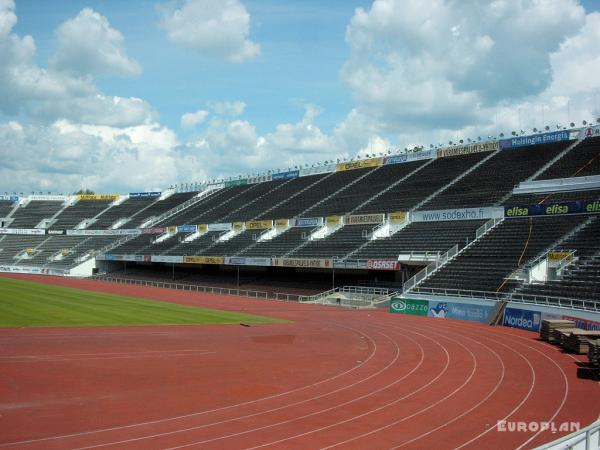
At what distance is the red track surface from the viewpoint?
11773 millimetres

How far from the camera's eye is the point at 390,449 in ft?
36.4

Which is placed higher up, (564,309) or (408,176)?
(408,176)

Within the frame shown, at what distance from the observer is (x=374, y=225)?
2106 inches

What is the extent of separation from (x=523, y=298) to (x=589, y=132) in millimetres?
29760

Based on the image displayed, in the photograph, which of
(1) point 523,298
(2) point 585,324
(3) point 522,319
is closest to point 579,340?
(2) point 585,324

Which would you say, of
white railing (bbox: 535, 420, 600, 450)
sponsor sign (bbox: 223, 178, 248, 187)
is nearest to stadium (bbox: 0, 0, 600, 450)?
white railing (bbox: 535, 420, 600, 450)

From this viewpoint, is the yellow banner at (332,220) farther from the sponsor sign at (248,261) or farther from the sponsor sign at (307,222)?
the sponsor sign at (248,261)

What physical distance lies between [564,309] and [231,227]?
46545 mm

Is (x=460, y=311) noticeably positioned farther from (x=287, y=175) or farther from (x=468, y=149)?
(x=287, y=175)

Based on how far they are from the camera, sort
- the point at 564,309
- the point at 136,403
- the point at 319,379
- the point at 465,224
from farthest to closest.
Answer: the point at 465,224 < the point at 564,309 < the point at 319,379 < the point at 136,403

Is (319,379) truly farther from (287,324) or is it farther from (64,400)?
(287,324)

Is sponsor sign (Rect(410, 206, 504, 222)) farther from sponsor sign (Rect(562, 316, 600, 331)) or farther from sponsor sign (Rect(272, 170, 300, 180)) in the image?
sponsor sign (Rect(272, 170, 300, 180))

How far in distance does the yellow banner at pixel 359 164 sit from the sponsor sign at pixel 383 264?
102 feet

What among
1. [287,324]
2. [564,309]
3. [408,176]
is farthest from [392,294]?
[408,176]
